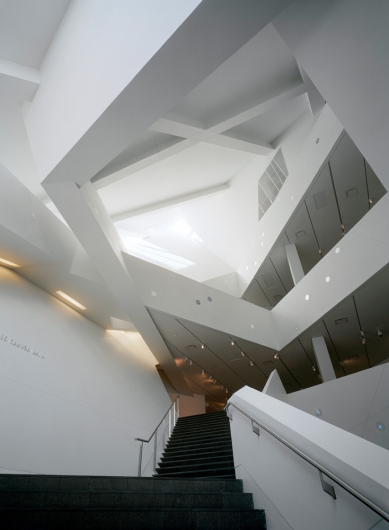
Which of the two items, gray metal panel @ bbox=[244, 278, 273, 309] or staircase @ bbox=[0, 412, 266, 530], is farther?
gray metal panel @ bbox=[244, 278, 273, 309]

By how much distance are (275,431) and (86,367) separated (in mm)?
8404

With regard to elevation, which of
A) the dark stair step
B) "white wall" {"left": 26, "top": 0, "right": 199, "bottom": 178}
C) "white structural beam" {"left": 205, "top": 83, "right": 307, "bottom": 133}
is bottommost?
the dark stair step

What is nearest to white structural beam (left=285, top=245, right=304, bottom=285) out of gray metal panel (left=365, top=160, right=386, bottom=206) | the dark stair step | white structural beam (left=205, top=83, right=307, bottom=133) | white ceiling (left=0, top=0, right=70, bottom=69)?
gray metal panel (left=365, top=160, right=386, bottom=206)

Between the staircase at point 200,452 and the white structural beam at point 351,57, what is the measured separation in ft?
17.6

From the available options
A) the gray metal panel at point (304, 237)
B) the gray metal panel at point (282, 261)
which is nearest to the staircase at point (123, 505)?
the gray metal panel at point (304, 237)

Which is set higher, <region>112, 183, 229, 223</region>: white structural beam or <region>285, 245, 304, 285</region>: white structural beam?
<region>112, 183, 229, 223</region>: white structural beam

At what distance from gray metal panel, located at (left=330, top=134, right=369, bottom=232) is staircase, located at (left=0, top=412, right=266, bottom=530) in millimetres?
8495

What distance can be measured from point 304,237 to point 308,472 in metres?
11.8

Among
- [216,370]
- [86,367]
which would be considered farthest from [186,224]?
[86,367]

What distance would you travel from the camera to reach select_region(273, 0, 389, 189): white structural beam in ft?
11.6

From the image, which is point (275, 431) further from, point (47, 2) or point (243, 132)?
point (243, 132)

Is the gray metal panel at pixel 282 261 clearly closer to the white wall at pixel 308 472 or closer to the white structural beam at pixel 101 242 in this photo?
the white structural beam at pixel 101 242

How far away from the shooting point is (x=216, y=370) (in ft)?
53.3

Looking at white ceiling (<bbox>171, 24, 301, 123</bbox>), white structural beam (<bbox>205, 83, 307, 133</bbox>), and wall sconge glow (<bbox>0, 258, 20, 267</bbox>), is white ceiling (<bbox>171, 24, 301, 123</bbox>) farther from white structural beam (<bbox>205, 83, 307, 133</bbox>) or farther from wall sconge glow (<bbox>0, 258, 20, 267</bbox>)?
wall sconge glow (<bbox>0, 258, 20, 267</bbox>)
